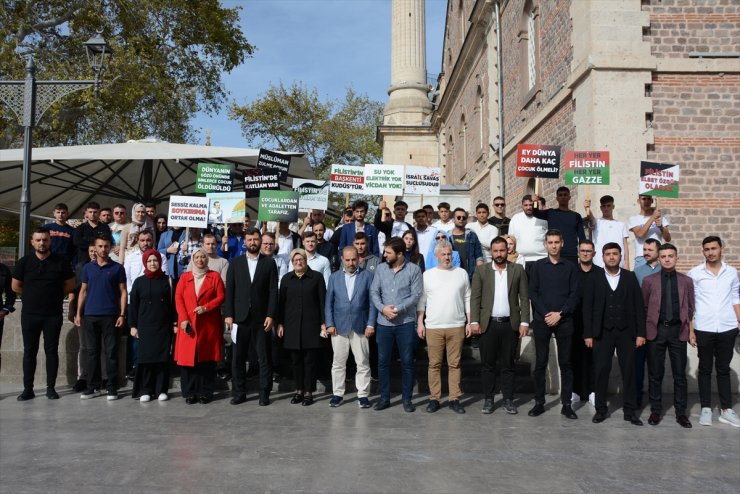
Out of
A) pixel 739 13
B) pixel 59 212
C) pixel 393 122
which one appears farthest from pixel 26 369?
pixel 393 122

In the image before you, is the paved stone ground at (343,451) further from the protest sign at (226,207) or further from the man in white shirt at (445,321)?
the protest sign at (226,207)

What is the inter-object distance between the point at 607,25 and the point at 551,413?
8.53 meters

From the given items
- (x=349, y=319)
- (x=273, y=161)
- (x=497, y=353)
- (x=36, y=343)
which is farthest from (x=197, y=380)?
(x=273, y=161)

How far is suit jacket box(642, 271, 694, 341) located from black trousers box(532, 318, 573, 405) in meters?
0.85

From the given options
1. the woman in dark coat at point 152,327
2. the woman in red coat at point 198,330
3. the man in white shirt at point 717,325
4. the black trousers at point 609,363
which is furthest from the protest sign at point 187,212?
the man in white shirt at point 717,325

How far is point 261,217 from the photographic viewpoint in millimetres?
9578

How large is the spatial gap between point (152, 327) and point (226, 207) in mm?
2484

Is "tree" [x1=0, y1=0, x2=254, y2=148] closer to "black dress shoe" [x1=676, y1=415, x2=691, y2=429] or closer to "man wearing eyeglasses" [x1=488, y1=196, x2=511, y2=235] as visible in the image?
"man wearing eyeglasses" [x1=488, y1=196, x2=511, y2=235]

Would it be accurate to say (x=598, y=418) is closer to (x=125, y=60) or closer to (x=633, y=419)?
(x=633, y=419)

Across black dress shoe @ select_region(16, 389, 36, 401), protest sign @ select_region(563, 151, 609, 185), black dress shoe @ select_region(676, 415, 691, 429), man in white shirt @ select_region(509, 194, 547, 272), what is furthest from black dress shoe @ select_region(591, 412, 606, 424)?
black dress shoe @ select_region(16, 389, 36, 401)

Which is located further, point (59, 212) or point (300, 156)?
point (300, 156)

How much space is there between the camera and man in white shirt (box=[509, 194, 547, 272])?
931 centimetres

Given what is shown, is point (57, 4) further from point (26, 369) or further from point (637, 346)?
point (637, 346)

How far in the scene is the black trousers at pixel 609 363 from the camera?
272 inches
